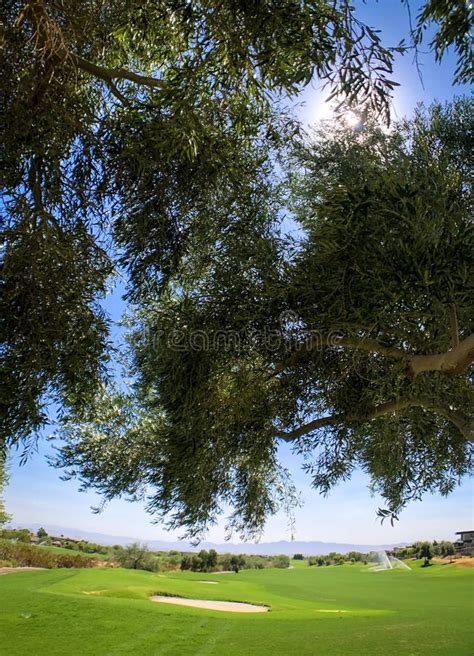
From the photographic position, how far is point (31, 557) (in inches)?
666

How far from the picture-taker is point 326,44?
3.38 meters

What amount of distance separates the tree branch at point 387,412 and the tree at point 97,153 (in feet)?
9.98

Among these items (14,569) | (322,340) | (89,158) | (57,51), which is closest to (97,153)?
(89,158)

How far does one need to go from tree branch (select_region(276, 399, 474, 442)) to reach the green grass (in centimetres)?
786

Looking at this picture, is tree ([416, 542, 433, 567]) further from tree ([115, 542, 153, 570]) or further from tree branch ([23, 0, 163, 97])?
tree branch ([23, 0, 163, 97])

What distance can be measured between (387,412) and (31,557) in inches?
590

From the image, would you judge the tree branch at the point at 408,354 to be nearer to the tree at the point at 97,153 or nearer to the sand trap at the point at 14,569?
the tree at the point at 97,153

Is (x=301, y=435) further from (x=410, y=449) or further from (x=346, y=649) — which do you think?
(x=346, y=649)

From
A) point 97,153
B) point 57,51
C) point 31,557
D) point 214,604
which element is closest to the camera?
point 57,51

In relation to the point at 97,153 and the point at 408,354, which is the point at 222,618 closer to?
the point at 408,354

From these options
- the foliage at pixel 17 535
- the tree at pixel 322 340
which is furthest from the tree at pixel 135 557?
the tree at pixel 322 340

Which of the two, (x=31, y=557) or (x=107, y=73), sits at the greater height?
(x=107, y=73)

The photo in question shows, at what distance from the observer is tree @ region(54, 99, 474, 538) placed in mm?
4059

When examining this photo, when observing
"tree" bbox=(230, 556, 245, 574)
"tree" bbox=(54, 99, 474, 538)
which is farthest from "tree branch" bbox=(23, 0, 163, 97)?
"tree" bbox=(230, 556, 245, 574)
